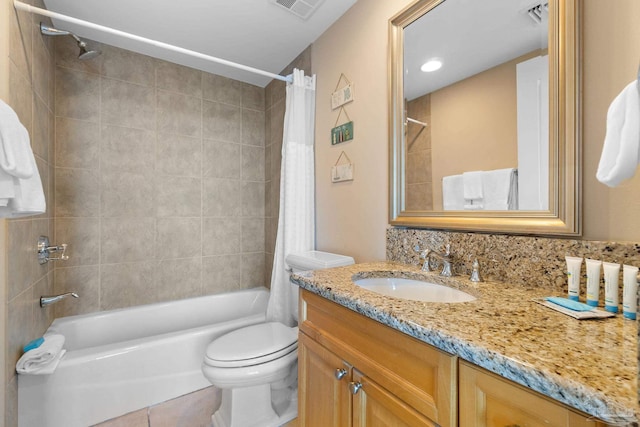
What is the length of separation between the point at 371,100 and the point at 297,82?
667 millimetres

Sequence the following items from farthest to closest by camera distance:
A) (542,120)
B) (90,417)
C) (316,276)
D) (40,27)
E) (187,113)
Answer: (187,113) < (40,27) < (90,417) < (316,276) < (542,120)

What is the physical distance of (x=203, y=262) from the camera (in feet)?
7.48

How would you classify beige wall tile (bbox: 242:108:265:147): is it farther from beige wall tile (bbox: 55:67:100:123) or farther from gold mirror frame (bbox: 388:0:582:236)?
gold mirror frame (bbox: 388:0:582:236)

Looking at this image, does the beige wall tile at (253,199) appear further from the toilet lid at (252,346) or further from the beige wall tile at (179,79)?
the toilet lid at (252,346)

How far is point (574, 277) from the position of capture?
2.33 feet

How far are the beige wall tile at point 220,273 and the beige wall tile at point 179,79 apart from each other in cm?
141

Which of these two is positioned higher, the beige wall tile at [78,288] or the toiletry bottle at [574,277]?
the toiletry bottle at [574,277]

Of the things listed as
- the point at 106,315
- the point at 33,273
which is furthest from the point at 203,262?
the point at 33,273

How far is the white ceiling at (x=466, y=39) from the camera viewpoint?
0.89 meters

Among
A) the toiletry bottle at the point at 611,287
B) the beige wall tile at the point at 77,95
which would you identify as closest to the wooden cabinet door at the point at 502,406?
the toiletry bottle at the point at 611,287

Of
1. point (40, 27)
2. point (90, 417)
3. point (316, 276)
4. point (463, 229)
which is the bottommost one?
point (90, 417)

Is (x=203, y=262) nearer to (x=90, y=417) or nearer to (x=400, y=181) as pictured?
(x=90, y=417)

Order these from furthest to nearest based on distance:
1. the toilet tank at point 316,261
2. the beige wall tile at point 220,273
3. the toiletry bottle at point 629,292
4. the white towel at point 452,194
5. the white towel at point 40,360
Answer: the beige wall tile at point 220,273 → the toilet tank at point 316,261 → the white towel at point 40,360 → the white towel at point 452,194 → the toiletry bottle at point 629,292

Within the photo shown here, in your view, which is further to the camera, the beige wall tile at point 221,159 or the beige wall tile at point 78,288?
the beige wall tile at point 221,159
